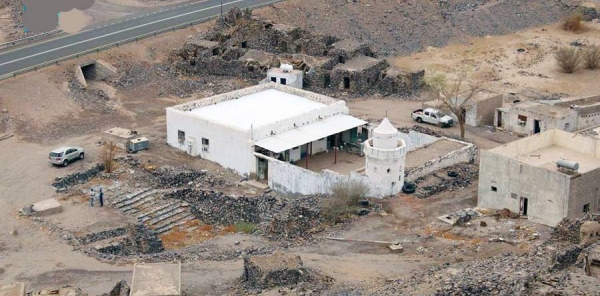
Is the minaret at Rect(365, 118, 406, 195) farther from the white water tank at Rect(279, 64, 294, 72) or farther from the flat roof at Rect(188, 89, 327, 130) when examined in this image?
the white water tank at Rect(279, 64, 294, 72)

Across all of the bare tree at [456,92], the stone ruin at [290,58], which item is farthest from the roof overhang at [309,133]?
the stone ruin at [290,58]

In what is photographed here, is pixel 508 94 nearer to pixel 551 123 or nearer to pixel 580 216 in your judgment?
pixel 551 123

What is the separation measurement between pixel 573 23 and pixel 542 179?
1576 inches

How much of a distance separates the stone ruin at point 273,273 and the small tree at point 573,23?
165 feet

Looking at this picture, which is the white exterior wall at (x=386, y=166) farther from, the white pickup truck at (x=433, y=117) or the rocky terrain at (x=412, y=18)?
the rocky terrain at (x=412, y=18)

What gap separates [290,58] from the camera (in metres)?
77.3

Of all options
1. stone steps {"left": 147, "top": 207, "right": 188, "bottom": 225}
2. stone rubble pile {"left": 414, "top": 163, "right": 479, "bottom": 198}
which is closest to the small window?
stone steps {"left": 147, "top": 207, "right": 188, "bottom": 225}

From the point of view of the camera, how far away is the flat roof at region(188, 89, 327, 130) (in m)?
62.7

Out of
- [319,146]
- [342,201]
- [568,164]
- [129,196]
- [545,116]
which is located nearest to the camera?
[568,164]

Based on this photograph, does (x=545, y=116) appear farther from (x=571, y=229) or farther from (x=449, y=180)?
(x=571, y=229)

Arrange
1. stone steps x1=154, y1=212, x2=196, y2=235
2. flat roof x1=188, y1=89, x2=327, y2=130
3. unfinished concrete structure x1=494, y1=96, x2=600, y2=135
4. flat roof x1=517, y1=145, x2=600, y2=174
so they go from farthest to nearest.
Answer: unfinished concrete structure x1=494, y1=96, x2=600, y2=135 < flat roof x1=188, y1=89, x2=327, y2=130 < stone steps x1=154, y1=212, x2=196, y2=235 < flat roof x1=517, y1=145, x2=600, y2=174

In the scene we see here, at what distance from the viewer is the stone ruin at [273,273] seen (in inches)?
1783

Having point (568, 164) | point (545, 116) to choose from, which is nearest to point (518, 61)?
point (545, 116)

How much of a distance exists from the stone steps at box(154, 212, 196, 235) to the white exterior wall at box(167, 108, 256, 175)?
476 cm
